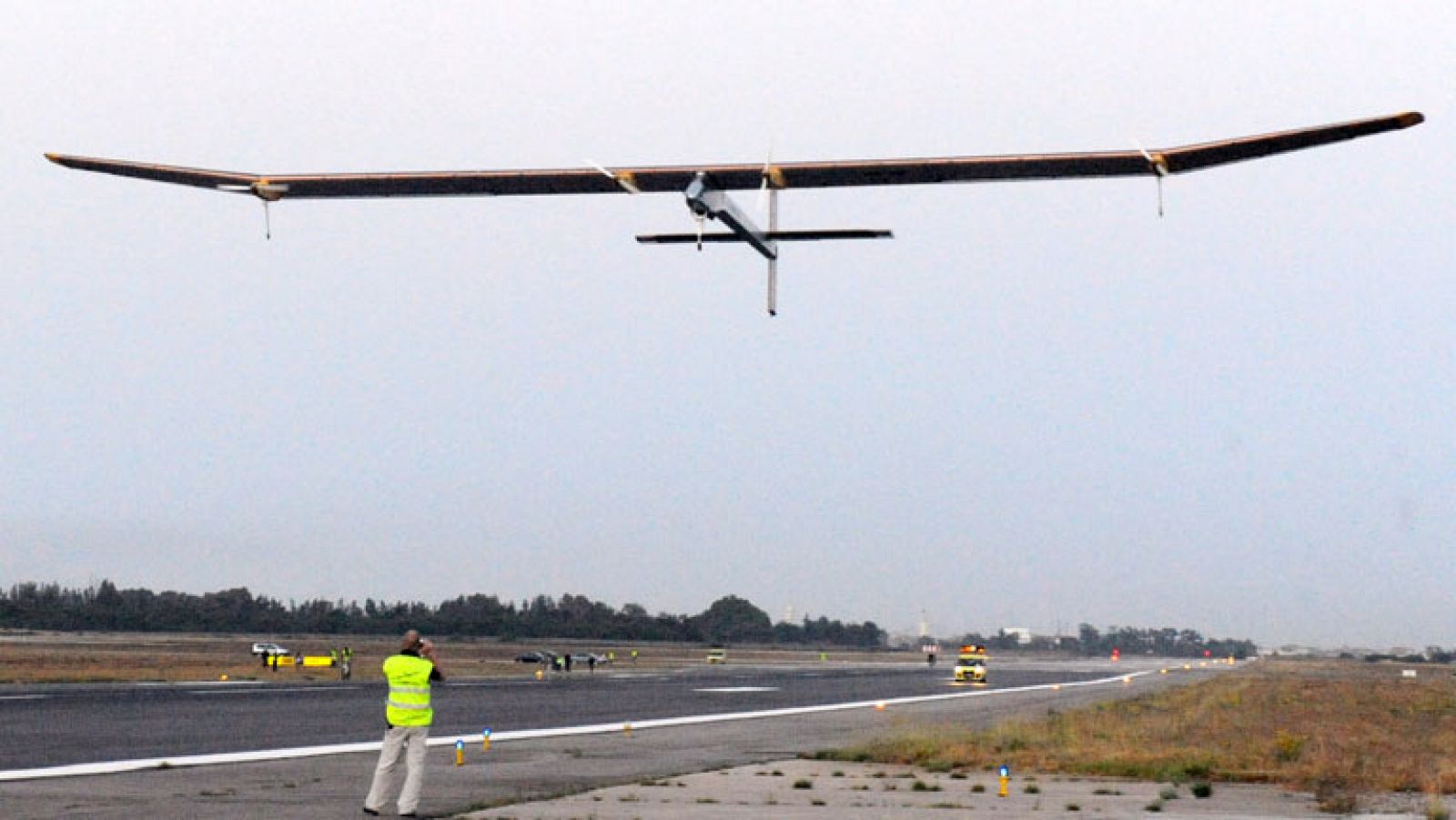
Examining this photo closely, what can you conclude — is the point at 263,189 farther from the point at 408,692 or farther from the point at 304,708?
the point at 304,708

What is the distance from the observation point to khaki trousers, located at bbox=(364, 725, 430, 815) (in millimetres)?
17641

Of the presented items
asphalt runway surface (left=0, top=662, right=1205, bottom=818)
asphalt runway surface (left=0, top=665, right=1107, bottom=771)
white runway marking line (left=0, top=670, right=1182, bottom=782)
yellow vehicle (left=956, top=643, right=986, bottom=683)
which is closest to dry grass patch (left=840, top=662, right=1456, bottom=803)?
asphalt runway surface (left=0, top=662, right=1205, bottom=818)

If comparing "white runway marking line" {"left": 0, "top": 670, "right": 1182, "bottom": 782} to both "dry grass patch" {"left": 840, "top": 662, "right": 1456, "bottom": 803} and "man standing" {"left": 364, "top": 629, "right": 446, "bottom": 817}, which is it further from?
"man standing" {"left": 364, "top": 629, "right": 446, "bottom": 817}

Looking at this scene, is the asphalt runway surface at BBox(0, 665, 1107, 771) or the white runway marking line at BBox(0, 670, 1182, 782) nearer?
the white runway marking line at BBox(0, 670, 1182, 782)

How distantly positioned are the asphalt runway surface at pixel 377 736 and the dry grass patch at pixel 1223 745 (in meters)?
2.76

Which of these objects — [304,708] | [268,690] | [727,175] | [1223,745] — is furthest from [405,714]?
[268,690]

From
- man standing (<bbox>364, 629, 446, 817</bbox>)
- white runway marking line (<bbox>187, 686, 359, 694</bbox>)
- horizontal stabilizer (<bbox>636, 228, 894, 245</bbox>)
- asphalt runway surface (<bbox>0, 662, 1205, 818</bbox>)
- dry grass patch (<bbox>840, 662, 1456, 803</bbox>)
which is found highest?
horizontal stabilizer (<bbox>636, 228, 894, 245</bbox>)

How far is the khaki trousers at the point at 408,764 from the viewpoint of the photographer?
17.6 m

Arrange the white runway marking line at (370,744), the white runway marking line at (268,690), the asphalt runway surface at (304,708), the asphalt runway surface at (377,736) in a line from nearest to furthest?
the asphalt runway surface at (377,736) < the white runway marking line at (370,744) < the asphalt runway surface at (304,708) < the white runway marking line at (268,690)

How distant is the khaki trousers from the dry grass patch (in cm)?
1112

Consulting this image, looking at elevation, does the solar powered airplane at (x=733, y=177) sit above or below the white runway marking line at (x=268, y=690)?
above

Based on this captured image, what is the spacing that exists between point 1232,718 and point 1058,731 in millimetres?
11036

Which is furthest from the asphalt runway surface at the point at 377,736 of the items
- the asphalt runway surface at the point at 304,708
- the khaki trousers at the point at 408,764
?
the khaki trousers at the point at 408,764

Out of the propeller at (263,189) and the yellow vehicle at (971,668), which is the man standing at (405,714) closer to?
the propeller at (263,189)
